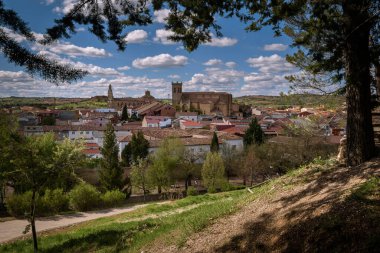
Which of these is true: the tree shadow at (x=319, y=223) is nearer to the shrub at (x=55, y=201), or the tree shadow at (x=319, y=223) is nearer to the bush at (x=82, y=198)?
the bush at (x=82, y=198)

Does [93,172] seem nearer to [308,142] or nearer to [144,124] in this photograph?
[308,142]

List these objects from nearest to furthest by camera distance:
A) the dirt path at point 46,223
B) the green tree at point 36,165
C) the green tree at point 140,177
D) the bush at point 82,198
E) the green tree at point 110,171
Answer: the green tree at point 36,165 < the dirt path at point 46,223 < the bush at point 82,198 < the green tree at point 110,171 < the green tree at point 140,177

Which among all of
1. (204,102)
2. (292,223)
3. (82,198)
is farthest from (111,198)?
(204,102)

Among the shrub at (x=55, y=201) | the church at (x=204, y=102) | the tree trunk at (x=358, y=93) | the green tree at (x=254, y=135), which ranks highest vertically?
the church at (x=204, y=102)

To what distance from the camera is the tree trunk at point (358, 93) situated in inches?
283

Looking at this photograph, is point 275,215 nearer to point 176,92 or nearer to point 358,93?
point 358,93

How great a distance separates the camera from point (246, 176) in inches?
1560

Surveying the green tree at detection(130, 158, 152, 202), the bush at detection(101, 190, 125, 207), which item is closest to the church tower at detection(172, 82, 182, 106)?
the green tree at detection(130, 158, 152, 202)

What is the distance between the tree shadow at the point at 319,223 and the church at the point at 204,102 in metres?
97.2

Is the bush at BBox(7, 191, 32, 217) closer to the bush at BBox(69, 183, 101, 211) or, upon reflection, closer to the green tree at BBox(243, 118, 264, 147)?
the bush at BBox(69, 183, 101, 211)

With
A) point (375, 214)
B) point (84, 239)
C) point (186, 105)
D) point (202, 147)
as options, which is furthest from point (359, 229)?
point (186, 105)

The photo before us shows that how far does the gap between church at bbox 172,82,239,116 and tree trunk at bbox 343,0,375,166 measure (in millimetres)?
96110

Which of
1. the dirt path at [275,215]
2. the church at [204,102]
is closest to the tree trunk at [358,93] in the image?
the dirt path at [275,215]

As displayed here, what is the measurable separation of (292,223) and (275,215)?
30.7 inches
